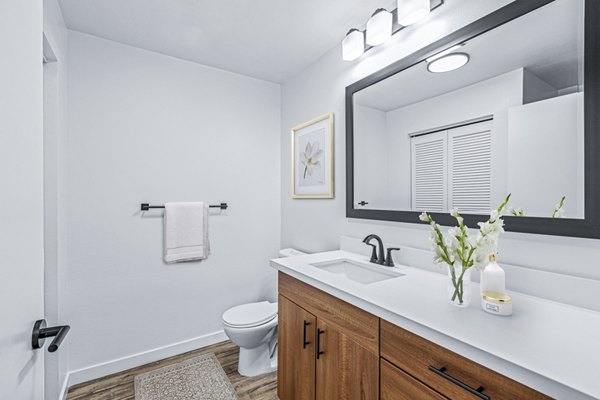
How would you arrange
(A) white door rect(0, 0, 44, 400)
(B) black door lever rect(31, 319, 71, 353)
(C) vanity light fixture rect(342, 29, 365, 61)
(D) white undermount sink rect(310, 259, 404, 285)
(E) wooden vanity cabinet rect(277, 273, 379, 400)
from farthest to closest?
(C) vanity light fixture rect(342, 29, 365, 61) → (D) white undermount sink rect(310, 259, 404, 285) → (E) wooden vanity cabinet rect(277, 273, 379, 400) → (B) black door lever rect(31, 319, 71, 353) → (A) white door rect(0, 0, 44, 400)

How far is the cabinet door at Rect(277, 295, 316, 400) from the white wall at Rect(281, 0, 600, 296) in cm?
68

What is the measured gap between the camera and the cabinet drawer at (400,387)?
84 centimetres

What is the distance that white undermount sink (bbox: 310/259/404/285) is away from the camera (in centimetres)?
149

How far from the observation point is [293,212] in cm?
255

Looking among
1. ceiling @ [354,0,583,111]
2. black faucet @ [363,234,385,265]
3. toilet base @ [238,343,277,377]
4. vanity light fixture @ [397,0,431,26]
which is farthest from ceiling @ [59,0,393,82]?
toilet base @ [238,343,277,377]

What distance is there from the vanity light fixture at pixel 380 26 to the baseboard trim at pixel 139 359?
250 cm

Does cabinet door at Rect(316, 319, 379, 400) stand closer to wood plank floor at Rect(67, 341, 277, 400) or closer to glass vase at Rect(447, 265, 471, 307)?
glass vase at Rect(447, 265, 471, 307)

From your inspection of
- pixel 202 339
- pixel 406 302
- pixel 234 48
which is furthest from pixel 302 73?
pixel 202 339

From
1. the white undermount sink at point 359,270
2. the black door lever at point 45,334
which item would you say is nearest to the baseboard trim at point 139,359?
the white undermount sink at point 359,270

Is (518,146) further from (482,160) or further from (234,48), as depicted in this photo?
(234,48)

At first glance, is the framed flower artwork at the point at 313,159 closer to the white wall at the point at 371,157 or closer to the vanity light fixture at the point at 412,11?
the white wall at the point at 371,157

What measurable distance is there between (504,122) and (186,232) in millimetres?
2135

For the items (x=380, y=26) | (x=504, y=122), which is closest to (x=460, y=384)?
(x=504, y=122)

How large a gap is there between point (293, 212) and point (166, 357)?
5.05 feet
